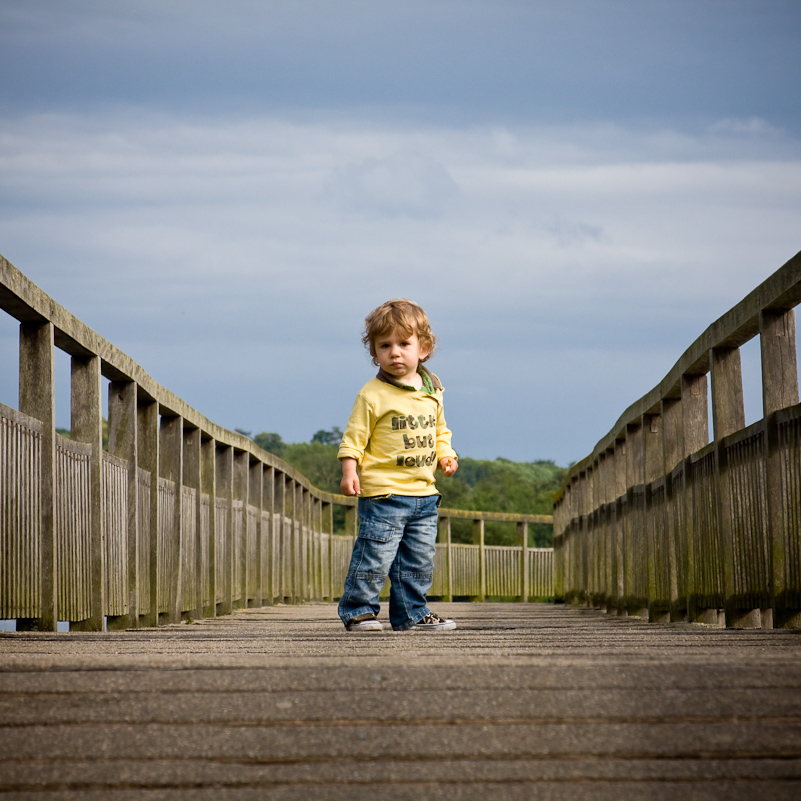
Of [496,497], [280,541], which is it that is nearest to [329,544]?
[280,541]

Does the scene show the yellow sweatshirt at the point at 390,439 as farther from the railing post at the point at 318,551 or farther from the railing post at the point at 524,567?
the railing post at the point at 524,567

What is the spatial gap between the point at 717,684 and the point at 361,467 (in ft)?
9.19

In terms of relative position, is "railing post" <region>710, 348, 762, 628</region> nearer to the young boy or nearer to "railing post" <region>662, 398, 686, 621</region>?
"railing post" <region>662, 398, 686, 621</region>

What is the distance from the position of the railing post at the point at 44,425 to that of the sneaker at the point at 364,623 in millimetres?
1217

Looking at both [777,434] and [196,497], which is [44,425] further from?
[196,497]

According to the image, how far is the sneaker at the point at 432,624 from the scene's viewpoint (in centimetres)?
477

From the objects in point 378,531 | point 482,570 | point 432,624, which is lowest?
point 482,570

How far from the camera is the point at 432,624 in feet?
16.0

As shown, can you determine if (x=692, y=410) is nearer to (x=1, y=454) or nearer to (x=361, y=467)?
(x=361, y=467)

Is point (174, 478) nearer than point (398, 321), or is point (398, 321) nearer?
point (398, 321)

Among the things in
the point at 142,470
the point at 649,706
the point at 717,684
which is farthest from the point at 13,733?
the point at 142,470

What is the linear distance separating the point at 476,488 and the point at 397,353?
65.0 metres

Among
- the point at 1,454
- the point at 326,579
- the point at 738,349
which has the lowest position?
the point at 326,579

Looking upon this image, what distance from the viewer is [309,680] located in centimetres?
220
